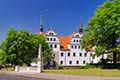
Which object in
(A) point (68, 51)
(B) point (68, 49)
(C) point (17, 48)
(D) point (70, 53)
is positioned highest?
(B) point (68, 49)

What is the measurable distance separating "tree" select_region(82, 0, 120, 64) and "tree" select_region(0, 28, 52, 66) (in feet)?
58.9

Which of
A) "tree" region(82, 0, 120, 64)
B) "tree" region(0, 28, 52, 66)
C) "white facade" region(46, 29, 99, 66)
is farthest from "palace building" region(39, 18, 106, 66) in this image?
"tree" region(82, 0, 120, 64)

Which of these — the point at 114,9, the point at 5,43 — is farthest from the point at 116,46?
the point at 5,43

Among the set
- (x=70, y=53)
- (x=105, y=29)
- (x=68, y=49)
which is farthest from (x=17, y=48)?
(x=70, y=53)

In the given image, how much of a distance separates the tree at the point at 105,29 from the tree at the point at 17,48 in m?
18.0

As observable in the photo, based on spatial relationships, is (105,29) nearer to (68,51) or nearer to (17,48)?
(17,48)

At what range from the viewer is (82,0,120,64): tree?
60438 millimetres

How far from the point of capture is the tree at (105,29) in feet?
198

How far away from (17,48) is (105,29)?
82.7ft

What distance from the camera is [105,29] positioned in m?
61.8

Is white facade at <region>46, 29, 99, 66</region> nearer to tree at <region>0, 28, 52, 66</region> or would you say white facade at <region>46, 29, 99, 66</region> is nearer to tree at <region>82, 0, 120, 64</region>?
Answer: tree at <region>0, 28, 52, 66</region>

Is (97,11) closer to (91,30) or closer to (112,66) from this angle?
(91,30)

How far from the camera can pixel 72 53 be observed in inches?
4087

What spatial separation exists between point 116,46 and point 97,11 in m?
8.70
